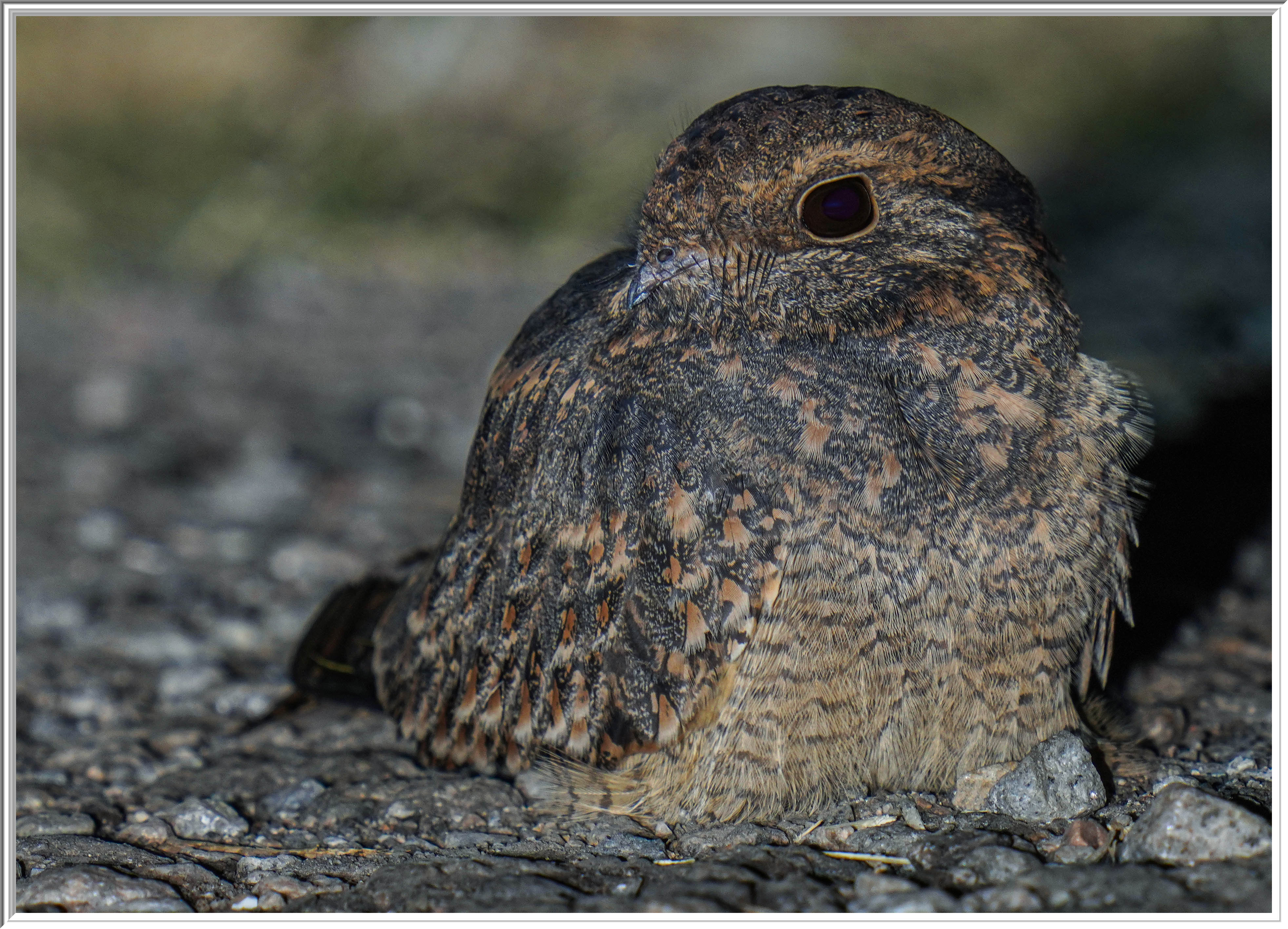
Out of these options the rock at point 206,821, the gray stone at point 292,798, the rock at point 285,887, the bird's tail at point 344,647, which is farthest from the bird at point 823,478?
the bird's tail at point 344,647

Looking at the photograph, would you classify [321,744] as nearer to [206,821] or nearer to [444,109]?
[206,821]

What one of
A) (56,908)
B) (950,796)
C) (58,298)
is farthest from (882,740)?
(58,298)

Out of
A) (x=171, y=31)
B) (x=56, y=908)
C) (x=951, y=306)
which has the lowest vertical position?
(x=56, y=908)

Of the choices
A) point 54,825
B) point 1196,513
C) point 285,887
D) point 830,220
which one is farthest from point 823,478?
point 1196,513

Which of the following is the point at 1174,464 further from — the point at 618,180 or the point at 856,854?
the point at 618,180

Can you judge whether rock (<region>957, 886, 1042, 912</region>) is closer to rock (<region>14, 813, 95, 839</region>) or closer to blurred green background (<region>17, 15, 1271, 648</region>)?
rock (<region>14, 813, 95, 839</region>)

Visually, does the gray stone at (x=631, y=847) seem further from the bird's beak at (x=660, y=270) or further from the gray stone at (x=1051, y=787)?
the bird's beak at (x=660, y=270)

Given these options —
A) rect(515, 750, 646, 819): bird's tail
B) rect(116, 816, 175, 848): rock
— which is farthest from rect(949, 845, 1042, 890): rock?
rect(116, 816, 175, 848): rock
